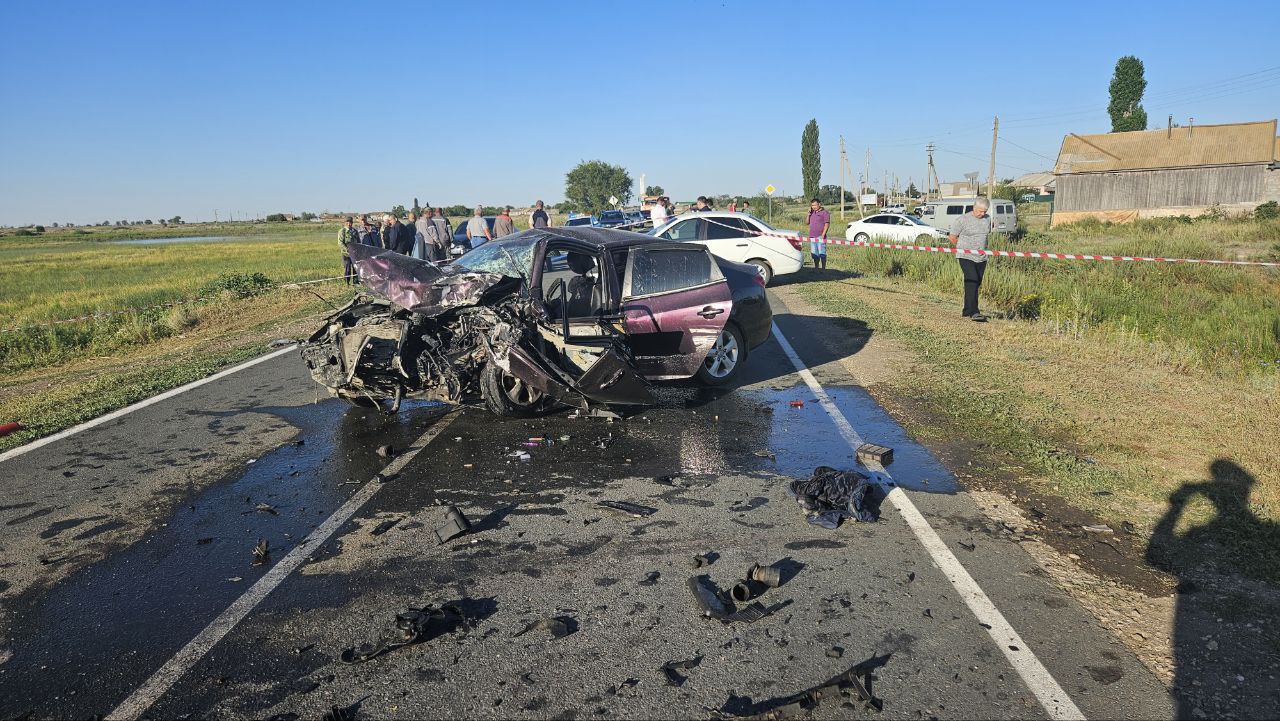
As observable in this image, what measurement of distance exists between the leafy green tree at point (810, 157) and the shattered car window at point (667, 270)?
80480mm

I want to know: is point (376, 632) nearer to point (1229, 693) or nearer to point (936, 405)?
point (1229, 693)

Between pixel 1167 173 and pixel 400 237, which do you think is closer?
pixel 400 237

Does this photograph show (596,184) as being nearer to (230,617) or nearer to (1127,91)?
(1127,91)

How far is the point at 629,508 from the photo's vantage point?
17.1 feet

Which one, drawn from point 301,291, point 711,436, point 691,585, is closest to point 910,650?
point 691,585

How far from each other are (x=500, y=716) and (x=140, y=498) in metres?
3.85

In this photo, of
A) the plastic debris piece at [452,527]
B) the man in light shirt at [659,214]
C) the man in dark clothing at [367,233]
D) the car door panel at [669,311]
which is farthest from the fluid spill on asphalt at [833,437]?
the man in dark clothing at [367,233]

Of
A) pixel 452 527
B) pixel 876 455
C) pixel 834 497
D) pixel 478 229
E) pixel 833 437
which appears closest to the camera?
pixel 452 527

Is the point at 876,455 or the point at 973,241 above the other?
the point at 973,241

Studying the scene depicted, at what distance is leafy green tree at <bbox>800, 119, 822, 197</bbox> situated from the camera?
84.4 meters

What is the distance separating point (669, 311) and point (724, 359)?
44.2 inches

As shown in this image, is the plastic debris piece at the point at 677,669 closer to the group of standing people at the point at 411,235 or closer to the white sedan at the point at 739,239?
the white sedan at the point at 739,239

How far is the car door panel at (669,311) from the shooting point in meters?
7.81

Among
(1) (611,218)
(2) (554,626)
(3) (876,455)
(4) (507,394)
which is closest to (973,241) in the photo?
(3) (876,455)
